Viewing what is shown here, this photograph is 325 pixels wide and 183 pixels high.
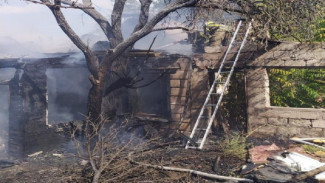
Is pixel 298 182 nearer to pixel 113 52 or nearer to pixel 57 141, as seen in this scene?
pixel 113 52

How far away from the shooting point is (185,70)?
8.94 m

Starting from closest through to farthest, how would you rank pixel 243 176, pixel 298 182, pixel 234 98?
1. pixel 298 182
2. pixel 243 176
3. pixel 234 98

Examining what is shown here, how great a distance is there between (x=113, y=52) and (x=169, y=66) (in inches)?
85.6

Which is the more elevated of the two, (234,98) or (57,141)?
(234,98)

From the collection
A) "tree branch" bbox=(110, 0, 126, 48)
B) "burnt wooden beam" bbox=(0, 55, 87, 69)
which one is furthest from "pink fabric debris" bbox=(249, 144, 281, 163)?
"burnt wooden beam" bbox=(0, 55, 87, 69)

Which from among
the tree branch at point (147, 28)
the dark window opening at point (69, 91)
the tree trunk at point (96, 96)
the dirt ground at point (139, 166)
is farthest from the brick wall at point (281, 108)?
the dark window opening at point (69, 91)

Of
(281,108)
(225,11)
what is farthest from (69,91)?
(281,108)

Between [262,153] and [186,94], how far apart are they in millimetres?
3230

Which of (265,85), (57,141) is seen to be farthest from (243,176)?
(57,141)

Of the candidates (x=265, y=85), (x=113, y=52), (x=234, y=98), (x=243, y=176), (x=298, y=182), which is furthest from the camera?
(x=234, y=98)

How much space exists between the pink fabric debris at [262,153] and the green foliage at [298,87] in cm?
306

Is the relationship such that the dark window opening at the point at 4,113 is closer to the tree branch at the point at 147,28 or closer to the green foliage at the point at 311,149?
the tree branch at the point at 147,28

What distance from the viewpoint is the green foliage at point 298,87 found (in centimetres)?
888

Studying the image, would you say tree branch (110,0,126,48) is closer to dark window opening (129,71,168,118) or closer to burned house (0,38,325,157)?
burned house (0,38,325,157)
